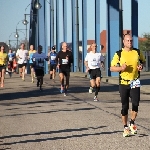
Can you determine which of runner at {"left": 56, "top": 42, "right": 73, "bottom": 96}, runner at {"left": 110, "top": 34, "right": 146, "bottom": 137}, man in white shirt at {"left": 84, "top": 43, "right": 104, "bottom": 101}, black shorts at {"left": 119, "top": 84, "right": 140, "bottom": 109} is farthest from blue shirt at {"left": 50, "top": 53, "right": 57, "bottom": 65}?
runner at {"left": 110, "top": 34, "right": 146, "bottom": 137}

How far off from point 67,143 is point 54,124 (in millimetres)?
2765

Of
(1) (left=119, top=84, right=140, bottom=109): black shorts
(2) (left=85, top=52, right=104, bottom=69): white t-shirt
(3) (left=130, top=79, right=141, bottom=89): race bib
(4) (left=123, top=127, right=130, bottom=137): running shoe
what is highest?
(2) (left=85, top=52, right=104, bottom=69): white t-shirt

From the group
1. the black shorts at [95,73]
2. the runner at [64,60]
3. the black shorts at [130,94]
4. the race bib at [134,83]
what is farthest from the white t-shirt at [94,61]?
the race bib at [134,83]

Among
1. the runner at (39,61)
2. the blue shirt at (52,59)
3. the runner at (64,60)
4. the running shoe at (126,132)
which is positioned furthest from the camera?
the blue shirt at (52,59)

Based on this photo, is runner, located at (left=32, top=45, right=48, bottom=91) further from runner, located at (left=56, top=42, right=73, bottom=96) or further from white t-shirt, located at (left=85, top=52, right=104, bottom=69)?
white t-shirt, located at (left=85, top=52, right=104, bottom=69)

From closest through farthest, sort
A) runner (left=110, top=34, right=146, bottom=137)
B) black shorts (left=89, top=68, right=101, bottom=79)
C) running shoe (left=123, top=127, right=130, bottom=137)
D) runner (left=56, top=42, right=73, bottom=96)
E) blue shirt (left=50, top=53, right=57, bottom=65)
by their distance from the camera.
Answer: running shoe (left=123, top=127, right=130, bottom=137), runner (left=110, top=34, right=146, bottom=137), black shorts (left=89, top=68, right=101, bottom=79), runner (left=56, top=42, right=73, bottom=96), blue shirt (left=50, top=53, right=57, bottom=65)

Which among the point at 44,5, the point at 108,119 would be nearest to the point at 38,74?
the point at 108,119

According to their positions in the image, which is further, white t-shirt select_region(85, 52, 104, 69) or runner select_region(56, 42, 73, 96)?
runner select_region(56, 42, 73, 96)

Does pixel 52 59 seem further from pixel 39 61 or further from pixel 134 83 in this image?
pixel 134 83

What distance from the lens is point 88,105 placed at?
664 inches

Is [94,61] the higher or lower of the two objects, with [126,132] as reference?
higher

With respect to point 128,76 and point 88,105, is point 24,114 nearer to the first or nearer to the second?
point 88,105

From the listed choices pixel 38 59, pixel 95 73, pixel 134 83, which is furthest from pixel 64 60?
pixel 134 83

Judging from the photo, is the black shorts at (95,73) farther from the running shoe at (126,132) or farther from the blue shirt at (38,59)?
the running shoe at (126,132)
